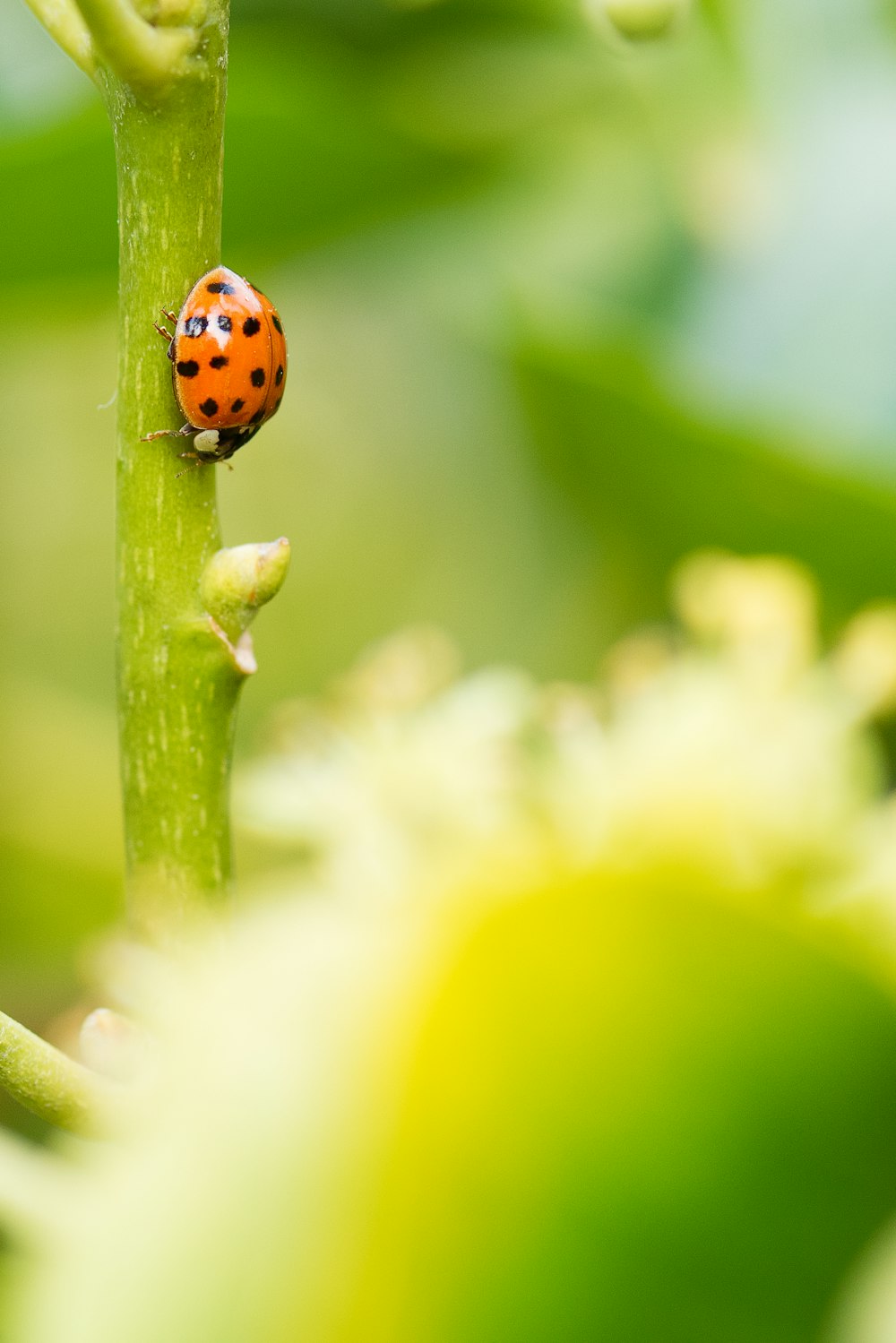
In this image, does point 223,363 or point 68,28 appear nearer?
point 68,28

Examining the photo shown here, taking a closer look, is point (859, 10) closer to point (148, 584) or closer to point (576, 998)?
point (148, 584)

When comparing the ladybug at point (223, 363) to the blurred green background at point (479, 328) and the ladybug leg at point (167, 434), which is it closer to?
the ladybug leg at point (167, 434)

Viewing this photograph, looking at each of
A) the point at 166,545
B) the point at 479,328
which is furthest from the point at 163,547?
the point at 479,328

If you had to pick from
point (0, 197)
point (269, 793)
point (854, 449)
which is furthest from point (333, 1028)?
point (0, 197)

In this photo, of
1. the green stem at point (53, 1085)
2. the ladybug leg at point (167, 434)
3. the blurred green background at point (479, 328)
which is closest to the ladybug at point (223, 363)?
the ladybug leg at point (167, 434)

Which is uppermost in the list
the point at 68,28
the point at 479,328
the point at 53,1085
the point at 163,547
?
the point at 479,328

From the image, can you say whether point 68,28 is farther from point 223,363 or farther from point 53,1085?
point 53,1085
